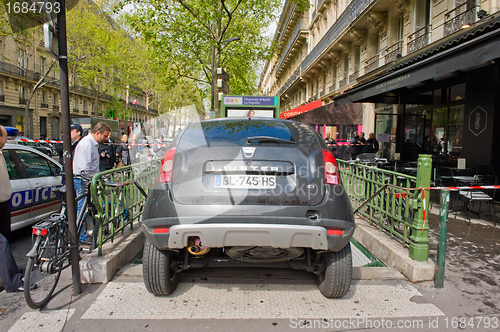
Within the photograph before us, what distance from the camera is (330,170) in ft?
9.42

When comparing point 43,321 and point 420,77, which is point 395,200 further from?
point 43,321

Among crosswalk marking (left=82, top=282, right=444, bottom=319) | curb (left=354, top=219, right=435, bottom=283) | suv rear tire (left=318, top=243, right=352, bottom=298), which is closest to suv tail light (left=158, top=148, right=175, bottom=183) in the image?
crosswalk marking (left=82, top=282, right=444, bottom=319)

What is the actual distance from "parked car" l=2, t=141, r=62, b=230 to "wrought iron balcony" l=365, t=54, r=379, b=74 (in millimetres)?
15518

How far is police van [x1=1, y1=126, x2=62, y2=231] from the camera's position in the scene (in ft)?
16.1

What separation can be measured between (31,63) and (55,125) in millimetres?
8337

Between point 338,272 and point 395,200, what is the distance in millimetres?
1696

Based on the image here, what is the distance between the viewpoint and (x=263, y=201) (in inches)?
106

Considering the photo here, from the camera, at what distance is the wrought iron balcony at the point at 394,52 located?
14648 mm

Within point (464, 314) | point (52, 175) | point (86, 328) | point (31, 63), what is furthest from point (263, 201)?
point (31, 63)

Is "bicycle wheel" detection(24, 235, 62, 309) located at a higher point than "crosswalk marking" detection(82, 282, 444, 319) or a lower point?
higher

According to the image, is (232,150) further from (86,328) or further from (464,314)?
(464,314)

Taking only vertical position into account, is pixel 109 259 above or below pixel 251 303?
above

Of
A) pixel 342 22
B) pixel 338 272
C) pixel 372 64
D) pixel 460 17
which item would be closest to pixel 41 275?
pixel 338 272

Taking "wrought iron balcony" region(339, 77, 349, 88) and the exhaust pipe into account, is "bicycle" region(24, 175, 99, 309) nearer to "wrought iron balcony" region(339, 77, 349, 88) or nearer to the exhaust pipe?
the exhaust pipe
